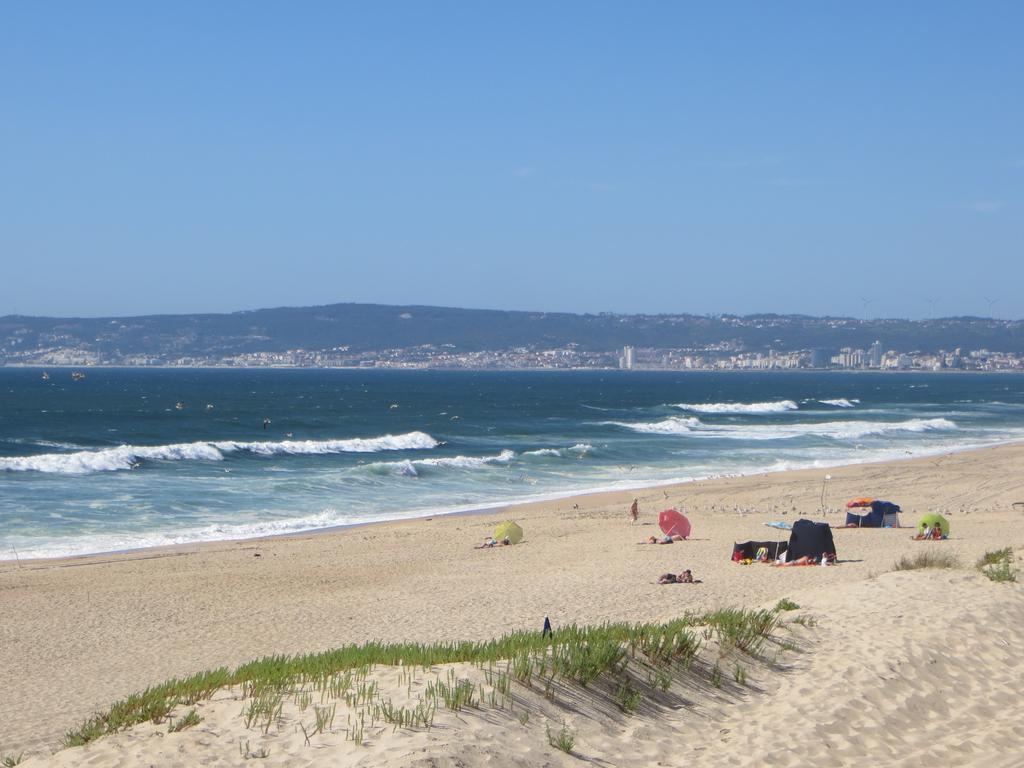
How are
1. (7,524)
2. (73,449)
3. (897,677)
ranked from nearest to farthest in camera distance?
(897,677)
(7,524)
(73,449)

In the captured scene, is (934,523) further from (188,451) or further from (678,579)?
(188,451)

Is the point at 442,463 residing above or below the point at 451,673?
below

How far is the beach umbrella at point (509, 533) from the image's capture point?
23.2 m

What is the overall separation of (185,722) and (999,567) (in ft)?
33.9

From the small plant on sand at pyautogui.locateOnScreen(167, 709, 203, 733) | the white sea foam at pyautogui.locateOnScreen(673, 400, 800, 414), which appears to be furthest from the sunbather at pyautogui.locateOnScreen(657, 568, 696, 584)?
the white sea foam at pyautogui.locateOnScreen(673, 400, 800, 414)

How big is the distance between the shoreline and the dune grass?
14.1m

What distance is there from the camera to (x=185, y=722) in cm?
738

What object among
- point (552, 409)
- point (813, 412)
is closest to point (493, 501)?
point (552, 409)

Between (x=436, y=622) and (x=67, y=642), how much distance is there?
15.9ft

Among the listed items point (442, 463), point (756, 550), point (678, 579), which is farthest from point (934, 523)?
point (442, 463)

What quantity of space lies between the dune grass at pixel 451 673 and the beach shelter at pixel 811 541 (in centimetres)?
1001

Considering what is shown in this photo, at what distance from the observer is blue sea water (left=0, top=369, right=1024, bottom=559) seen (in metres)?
28.5

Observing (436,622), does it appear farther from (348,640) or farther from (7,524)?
(7,524)

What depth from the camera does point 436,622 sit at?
15242mm
